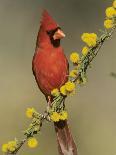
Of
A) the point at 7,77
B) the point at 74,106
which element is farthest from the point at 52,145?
the point at 7,77

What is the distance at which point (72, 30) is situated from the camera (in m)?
7.06

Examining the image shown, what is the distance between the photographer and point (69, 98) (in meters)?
5.47

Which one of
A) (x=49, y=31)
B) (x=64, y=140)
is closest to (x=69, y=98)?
(x=64, y=140)

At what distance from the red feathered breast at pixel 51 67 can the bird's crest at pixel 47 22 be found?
159 mm

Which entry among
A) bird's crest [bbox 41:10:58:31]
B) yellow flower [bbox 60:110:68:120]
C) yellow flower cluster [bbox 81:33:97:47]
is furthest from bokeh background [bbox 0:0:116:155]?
yellow flower cluster [bbox 81:33:97:47]

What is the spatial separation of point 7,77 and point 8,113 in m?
0.80

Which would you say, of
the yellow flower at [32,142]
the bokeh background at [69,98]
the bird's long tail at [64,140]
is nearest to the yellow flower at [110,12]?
the yellow flower at [32,142]

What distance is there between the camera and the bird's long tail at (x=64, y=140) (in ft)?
8.84

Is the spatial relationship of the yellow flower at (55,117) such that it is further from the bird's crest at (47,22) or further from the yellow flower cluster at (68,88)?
the bird's crest at (47,22)

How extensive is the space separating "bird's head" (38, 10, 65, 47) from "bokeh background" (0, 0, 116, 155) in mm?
1689

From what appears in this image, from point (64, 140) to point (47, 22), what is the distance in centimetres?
58

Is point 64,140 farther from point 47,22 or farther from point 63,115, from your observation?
point 63,115

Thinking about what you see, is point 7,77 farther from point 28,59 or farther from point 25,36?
point 25,36

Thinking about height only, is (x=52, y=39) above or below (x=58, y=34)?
above
